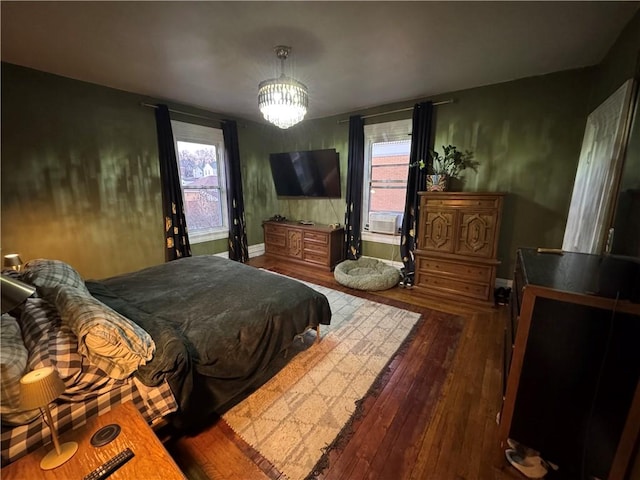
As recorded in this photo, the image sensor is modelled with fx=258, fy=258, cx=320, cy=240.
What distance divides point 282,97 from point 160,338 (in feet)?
6.46

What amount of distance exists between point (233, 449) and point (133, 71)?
348cm

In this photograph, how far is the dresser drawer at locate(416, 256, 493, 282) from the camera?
304 cm

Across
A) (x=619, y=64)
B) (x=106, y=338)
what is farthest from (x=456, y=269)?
(x=106, y=338)

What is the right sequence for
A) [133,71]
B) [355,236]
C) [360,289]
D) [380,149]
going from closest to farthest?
[133,71]
[360,289]
[380,149]
[355,236]

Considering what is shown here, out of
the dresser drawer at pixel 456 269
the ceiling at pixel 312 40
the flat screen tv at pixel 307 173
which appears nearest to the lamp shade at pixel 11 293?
the ceiling at pixel 312 40

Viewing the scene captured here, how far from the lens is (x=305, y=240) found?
4500mm

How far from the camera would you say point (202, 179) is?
422 centimetres

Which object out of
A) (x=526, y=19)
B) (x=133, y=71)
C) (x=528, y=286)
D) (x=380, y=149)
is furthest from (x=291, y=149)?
(x=528, y=286)

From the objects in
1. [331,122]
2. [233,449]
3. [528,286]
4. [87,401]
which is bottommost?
[233,449]

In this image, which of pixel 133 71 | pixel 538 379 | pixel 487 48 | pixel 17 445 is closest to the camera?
pixel 17 445

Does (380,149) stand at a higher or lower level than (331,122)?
lower

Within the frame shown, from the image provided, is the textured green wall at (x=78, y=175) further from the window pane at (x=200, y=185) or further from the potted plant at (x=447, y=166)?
the potted plant at (x=447, y=166)

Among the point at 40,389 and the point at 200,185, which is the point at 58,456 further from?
the point at 200,185

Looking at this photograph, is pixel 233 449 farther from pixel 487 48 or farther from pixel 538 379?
pixel 487 48
